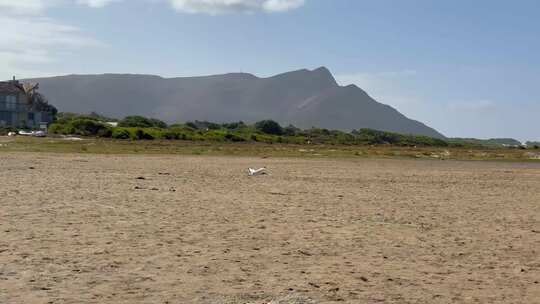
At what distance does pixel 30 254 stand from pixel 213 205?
7415mm

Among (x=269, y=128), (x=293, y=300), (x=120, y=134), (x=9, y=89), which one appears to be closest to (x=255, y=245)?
(x=293, y=300)

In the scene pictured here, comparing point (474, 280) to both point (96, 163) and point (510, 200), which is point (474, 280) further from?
point (96, 163)

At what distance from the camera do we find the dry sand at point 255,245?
27.2 feet

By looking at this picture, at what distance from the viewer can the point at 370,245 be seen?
11.8 m

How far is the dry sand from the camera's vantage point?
8281 mm

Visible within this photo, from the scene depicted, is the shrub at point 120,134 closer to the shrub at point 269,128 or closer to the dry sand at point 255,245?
the dry sand at point 255,245

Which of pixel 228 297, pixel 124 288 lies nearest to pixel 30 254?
pixel 124 288

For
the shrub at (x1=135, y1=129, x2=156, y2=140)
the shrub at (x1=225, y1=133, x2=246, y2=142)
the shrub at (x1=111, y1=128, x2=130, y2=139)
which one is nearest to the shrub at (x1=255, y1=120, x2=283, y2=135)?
the shrub at (x1=225, y1=133, x2=246, y2=142)

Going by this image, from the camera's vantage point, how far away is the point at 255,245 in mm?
11336

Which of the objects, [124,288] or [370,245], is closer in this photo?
[124,288]

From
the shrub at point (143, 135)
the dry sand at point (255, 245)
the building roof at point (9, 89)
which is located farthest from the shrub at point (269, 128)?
the dry sand at point (255, 245)

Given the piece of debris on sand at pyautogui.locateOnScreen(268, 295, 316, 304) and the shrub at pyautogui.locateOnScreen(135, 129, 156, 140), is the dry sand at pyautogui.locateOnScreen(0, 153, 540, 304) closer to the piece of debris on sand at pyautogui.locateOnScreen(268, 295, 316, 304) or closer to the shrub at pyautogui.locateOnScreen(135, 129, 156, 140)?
the piece of debris on sand at pyautogui.locateOnScreen(268, 295, 316, 304)

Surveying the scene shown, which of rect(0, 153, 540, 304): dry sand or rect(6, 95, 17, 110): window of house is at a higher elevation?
rect(6, 95, 17, 110): window of house

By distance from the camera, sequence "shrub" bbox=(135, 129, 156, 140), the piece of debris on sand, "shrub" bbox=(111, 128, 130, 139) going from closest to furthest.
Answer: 1. the piece of debris on sand
2. "shrub" bbox=(111, 128, 130, 139)
3. "shrub" bbox=(135, 129, 156, 140)
